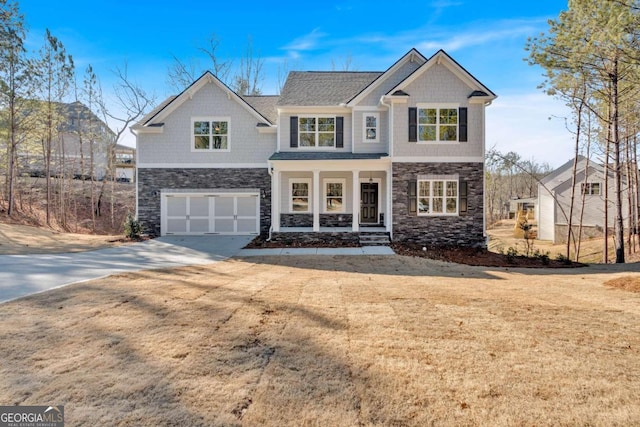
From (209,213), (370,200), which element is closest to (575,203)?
(370,200)

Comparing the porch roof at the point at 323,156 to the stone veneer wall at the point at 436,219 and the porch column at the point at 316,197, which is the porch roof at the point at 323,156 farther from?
the stone veneer wall at the point at 436,219

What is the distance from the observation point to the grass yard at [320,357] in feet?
8.61

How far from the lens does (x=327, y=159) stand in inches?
584

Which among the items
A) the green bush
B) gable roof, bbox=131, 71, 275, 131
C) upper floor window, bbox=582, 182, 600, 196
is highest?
gable roof, bbox=131, 71, 275, 131

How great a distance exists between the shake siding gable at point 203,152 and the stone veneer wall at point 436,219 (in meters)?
6.67

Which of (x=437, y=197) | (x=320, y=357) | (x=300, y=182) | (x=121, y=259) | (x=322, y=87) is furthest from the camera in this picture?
(x=322, y=87)

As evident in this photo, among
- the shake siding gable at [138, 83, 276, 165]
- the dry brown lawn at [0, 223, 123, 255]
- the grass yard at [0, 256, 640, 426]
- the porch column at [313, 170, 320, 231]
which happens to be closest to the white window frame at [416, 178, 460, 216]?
the porch column at [313, 170, 320, 231]

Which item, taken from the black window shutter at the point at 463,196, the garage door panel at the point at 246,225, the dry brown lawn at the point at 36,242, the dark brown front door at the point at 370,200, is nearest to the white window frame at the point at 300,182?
the garage door panel at the point at 246,225

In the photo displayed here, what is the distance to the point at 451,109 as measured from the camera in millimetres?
14508

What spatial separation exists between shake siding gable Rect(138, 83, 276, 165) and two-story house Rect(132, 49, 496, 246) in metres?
0.05

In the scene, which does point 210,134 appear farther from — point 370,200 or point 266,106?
point 370,200

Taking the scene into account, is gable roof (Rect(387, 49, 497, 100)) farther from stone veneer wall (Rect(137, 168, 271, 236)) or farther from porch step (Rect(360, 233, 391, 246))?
stone veneer wall (Rect(137, 168, 271, 236))

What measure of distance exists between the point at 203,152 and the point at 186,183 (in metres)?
1.74

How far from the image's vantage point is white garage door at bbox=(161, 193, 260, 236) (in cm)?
1667
